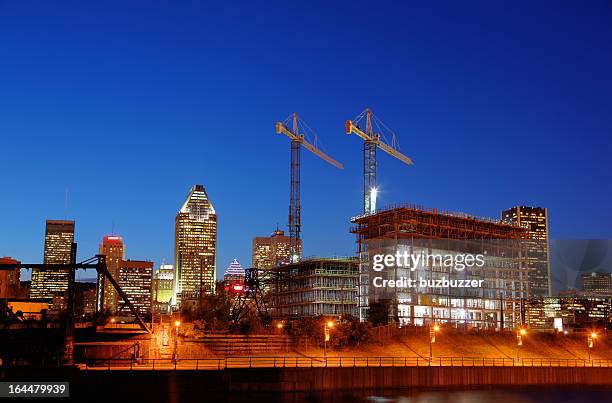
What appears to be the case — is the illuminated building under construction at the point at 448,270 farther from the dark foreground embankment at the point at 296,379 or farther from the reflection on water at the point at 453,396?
the reflection on water at the point at 453,396

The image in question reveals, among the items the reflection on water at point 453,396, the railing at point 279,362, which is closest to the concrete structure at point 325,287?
the railing at point 279,362

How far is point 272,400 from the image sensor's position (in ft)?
197

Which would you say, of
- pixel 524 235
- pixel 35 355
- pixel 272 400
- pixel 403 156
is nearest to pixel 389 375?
pixel 272 400

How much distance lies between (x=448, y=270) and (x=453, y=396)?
88.1m

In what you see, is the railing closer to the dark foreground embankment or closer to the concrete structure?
the dark foreground embankment

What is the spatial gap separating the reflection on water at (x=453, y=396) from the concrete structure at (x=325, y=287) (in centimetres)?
8848

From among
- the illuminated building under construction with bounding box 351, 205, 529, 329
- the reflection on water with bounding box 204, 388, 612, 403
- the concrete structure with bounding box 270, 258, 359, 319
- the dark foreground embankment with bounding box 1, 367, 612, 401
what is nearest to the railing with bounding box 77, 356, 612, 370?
the dark foreground embankment with bounding box 1, 367, 612, 401

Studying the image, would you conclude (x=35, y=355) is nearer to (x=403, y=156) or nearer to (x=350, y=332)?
(x=350, y=332)

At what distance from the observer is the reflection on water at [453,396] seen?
6141 cm

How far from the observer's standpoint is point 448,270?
153625mm

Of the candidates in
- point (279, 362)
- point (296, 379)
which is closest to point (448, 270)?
point (279, 362)

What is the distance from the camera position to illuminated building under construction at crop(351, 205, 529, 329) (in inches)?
5871

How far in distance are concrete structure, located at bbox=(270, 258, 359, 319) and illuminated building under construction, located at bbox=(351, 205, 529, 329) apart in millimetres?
6103

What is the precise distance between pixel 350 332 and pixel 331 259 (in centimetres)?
7494
